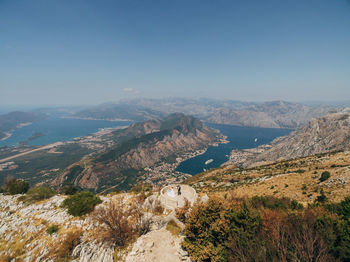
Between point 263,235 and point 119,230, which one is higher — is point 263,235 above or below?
above

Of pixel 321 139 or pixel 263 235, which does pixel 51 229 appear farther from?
pixel 321 139

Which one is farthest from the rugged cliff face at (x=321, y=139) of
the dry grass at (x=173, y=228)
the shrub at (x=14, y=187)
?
the shrub at (x=14, y=187)

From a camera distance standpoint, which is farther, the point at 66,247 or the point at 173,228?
the point at 173,228

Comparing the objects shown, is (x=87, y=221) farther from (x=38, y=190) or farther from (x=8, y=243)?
(x=38, y=190)

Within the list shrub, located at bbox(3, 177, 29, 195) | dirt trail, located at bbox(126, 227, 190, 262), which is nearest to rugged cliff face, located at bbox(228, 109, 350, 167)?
dirt trail, located at bbox(126, 227, 190, 262)

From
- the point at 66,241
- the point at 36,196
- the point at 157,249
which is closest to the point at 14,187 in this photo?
the point at 36,196

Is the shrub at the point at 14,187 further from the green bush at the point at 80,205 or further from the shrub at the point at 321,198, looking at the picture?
the shrub at the point at 321,198
